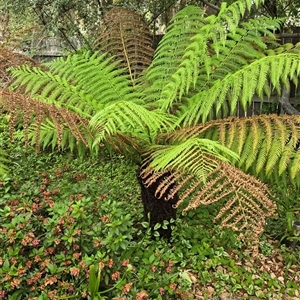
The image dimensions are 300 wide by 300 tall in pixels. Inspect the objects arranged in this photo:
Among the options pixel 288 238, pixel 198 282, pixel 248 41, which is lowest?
pixel 288 238

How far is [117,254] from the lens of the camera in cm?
175

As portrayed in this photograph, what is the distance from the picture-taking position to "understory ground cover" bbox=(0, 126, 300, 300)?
5.04 ft

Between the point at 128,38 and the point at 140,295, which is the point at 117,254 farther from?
the point at 128,38

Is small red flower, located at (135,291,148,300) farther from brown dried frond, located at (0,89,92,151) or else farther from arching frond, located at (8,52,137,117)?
arching frond, located at (8,52,137,117)

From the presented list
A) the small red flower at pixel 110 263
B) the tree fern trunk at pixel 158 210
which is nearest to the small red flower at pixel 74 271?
the small red flower at pixel 110 263

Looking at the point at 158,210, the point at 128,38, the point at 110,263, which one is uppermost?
the point at 128,38

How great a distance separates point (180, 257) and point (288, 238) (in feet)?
2.27

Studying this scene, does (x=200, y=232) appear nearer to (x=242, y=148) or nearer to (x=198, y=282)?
(x=198, y=282)

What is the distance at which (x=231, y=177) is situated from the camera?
1357mm

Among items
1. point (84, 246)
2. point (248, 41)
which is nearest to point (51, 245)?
point (84, 246)

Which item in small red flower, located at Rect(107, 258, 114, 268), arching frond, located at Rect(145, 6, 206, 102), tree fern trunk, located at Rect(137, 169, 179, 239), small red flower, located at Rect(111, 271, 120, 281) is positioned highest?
arching frond, located at Rect(145, 6, 206, 102)

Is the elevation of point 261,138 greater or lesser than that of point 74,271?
greater

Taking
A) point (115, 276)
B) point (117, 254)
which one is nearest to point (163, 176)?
point (117, 254)

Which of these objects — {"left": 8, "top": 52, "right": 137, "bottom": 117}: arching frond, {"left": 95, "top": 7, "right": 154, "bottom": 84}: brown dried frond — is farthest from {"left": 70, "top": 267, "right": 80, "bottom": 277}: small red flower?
{"left": 95, "top": 7, "right": 154, "bottom": 84}: brown dried frond
